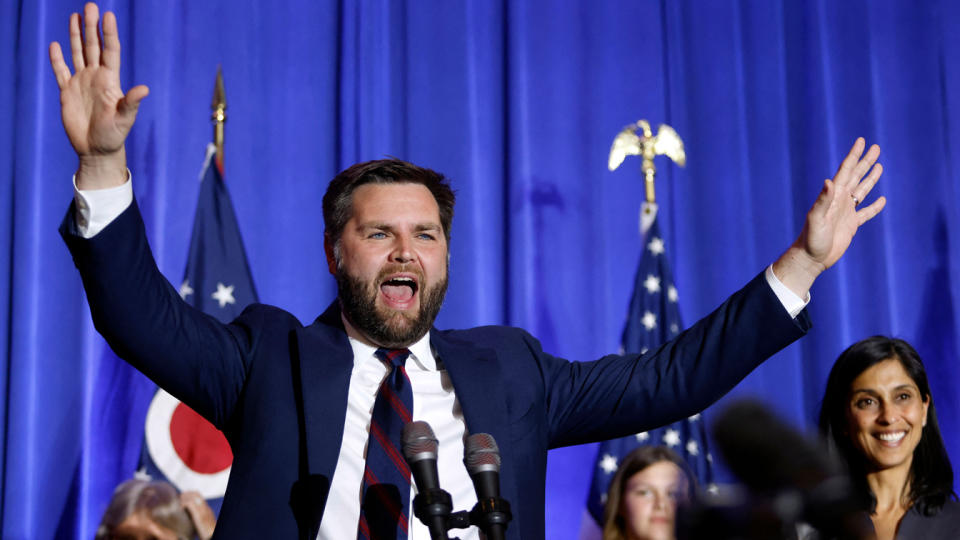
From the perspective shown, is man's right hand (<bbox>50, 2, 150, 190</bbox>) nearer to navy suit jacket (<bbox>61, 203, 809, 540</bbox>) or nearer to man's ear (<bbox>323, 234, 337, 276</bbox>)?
navy suit jacket (<bbox>61, 203, 809, 540</bbox>)

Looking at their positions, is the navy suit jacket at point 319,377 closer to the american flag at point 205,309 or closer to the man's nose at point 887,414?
the man's nose at point 887,414

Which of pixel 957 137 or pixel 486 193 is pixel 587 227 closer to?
pixel 486 193

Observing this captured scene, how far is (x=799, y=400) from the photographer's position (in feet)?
15.9

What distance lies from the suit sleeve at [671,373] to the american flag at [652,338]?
2.15m

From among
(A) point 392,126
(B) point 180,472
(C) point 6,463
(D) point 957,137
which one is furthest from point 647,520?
(D) point 957,137

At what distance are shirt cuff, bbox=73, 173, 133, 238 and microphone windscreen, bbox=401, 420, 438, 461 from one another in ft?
1.88

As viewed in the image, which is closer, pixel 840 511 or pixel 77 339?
pixel 840 511

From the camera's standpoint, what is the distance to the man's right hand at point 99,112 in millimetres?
1579

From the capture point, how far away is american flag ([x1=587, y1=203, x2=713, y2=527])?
4.15m

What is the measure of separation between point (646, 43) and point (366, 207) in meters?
3.25

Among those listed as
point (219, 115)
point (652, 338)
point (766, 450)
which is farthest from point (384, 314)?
point (652, 338)

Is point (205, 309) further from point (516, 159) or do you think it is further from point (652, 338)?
point (652, 338)

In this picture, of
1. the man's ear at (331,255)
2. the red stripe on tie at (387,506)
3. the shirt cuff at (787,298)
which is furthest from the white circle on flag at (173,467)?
the shirt cuff at (787,298)

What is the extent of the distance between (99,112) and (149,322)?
0.33 metres
